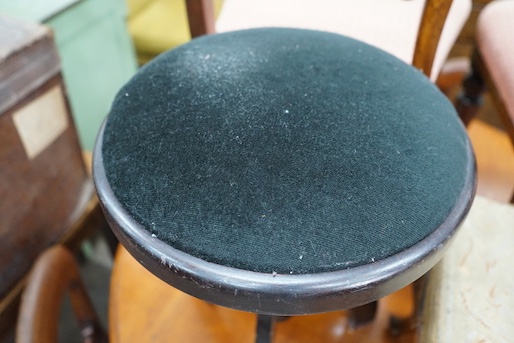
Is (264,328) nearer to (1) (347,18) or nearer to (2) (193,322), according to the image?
(2) (193,322)

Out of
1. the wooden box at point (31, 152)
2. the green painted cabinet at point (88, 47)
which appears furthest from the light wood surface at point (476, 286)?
the green painted cabinet at point (88, 47)

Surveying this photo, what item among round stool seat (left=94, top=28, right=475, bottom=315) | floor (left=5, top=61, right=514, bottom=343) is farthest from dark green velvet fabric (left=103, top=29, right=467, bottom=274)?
floor (left=5, top=61, right=514, bottom=343)

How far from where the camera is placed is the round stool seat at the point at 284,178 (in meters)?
0.39

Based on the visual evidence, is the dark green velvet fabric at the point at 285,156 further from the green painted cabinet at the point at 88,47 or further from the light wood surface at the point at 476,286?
the green painted cabinet at the point at 88,47

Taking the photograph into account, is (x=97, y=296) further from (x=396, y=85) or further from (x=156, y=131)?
(x=396, y=85)

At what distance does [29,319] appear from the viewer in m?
0.68

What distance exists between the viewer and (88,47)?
1251 millimetres

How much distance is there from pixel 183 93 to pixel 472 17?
4.40ft

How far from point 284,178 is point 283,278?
0.10 meters

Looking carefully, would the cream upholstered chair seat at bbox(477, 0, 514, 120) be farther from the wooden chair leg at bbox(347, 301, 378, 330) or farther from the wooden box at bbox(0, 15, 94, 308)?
the wooden box at bbox(0, 15, 94, 308)

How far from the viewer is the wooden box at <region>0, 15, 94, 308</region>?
0.83 metres

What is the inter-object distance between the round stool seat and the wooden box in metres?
0.39

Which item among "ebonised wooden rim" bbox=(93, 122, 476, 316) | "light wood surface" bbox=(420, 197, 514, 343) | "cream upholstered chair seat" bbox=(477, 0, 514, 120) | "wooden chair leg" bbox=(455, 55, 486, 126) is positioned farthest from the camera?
"wooden chair leg" bbox=(455, 55, 486, 126)

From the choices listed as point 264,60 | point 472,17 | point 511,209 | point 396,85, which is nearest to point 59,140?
point 264,60
